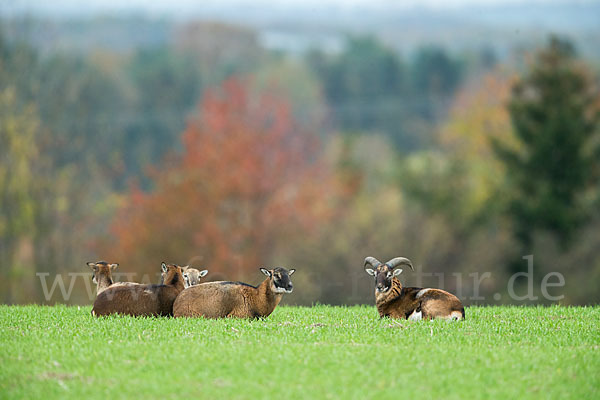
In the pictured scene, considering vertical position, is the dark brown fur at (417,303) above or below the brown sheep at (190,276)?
below

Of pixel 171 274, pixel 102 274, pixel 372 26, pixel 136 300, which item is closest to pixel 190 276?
pixel 171 274

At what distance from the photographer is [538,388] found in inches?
450

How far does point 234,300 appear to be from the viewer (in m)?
17.1

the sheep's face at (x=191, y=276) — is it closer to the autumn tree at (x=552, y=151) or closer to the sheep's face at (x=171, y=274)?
the sheep's face at (x=171, y=274)

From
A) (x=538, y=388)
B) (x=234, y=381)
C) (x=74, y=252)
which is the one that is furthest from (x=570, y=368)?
(x=74, y=252)

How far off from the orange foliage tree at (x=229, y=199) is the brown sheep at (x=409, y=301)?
24634 mm

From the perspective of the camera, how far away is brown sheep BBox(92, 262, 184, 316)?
16.9m

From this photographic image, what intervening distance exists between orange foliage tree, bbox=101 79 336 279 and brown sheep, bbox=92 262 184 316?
82.7ft

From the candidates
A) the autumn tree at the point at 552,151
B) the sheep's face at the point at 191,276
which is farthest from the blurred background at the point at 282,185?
the sheep's face at the point at 191,276

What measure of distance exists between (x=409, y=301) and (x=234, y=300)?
3.47 meters

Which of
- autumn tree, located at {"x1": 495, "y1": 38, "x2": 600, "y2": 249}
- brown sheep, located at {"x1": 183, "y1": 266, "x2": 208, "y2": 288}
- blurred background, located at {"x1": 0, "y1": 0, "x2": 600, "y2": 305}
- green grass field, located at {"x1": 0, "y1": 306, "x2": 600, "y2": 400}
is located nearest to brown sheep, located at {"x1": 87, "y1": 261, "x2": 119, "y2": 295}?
brown sheep, located at {"x1": 183, "y1": 266, "x2": 208, "y2": 288}

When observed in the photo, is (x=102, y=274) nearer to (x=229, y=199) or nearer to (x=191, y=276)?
(x=191, y=276)

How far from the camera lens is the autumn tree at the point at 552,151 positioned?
4538cm

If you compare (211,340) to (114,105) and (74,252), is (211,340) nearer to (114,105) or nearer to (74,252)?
(74,252)
